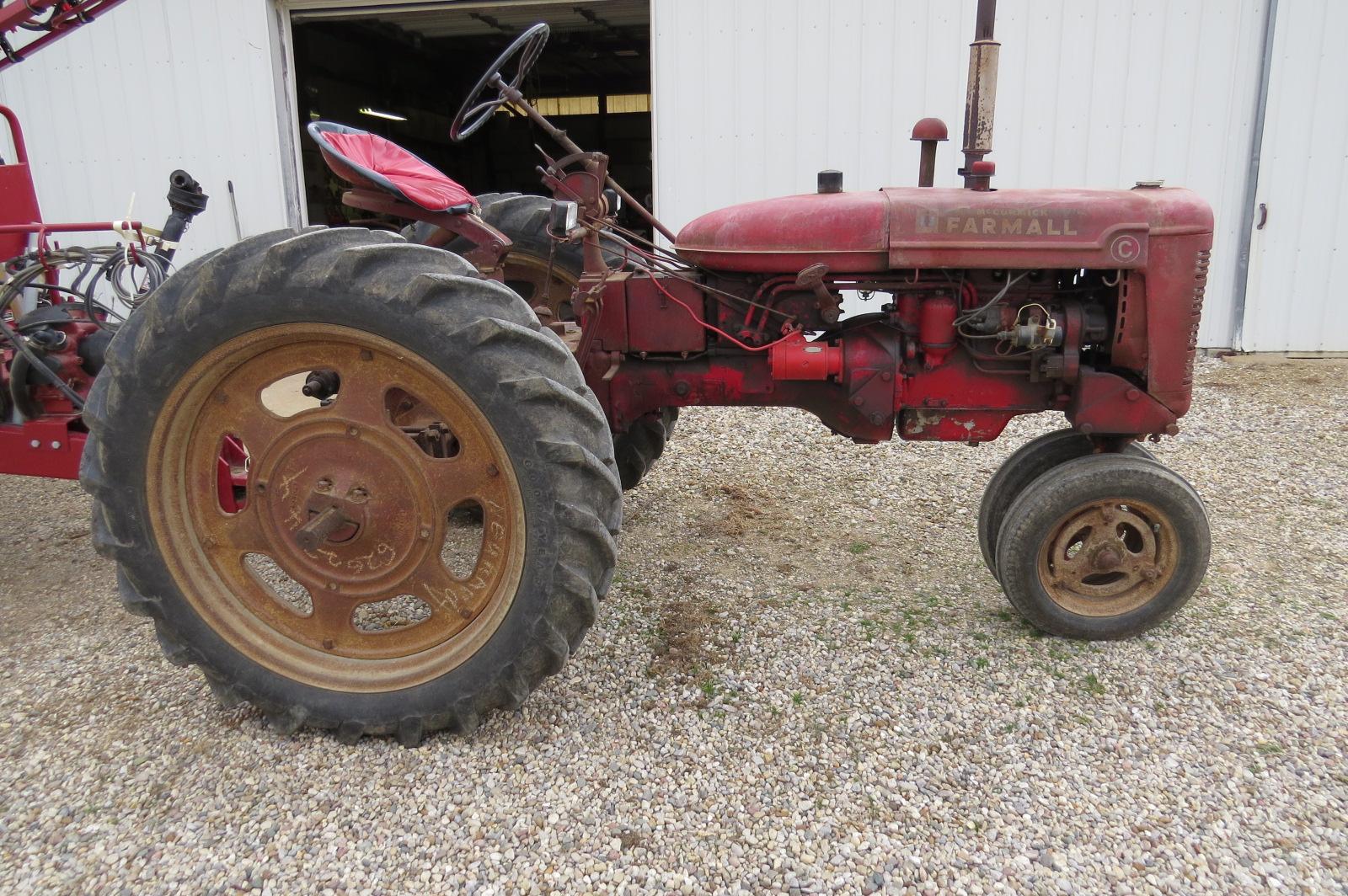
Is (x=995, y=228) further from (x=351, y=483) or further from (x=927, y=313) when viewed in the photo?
(x=351, y=483)

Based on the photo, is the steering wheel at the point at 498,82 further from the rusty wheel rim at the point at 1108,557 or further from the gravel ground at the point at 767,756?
the rusty wheel rim at the point at 1108,557

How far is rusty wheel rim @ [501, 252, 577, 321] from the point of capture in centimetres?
319

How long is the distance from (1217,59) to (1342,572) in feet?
13.6

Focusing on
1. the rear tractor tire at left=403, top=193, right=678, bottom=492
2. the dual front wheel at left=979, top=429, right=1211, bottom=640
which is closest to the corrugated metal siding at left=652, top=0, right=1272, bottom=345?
the rear tractor tire at left=403, top=193, right=678, bottom=492

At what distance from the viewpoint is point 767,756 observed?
1984 millimetres

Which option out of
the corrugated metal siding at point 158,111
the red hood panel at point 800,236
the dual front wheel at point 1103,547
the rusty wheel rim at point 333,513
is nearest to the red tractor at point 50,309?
the rusty wheel rim at point 333,513

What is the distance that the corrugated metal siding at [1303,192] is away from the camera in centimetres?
562

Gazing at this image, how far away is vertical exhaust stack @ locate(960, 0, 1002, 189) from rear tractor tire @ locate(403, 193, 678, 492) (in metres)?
1.17

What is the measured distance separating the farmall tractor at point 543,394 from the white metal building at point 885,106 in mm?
3398

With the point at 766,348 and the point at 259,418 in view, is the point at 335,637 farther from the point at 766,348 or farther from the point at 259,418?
the point at 766,348

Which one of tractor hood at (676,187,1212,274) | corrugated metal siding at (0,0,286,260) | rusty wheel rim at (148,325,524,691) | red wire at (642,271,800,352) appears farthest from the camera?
corrugated metal siding at (0,0,286,260)

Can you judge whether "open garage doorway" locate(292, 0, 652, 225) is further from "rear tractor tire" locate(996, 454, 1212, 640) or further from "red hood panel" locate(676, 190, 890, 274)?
"rear tractor tire" locate(996, 454, 1212, 640)

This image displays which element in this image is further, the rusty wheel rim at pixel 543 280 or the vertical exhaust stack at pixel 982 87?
the rusty wheel rim at pixel 543 280

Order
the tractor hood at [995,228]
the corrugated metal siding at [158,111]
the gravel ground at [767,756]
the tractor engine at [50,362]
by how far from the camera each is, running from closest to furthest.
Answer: the gravel ground at [767,756]
the tractor hood at [995,228]
the tractor engine at [50,362]
the corrugated metal siding at [158,111]
